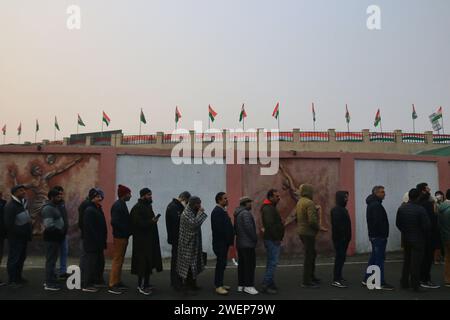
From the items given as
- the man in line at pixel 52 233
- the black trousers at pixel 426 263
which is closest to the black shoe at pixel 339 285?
the black trousers at pixel 426 263

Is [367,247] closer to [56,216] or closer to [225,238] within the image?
[225,238]

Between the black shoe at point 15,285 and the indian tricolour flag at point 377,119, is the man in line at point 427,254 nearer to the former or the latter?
the black shoe at point 15,285

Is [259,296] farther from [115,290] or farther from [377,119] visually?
[377,119]

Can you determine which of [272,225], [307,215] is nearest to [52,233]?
[272,225]

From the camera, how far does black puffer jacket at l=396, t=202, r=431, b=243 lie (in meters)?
7.12

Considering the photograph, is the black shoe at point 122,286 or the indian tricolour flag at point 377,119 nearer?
the black shoe at point 122,286

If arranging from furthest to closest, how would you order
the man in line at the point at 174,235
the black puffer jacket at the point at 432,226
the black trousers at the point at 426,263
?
the black puffer jacket at the point at 432,226 < the black trousers at the point at 426,263 < the man in line at the point at 174,235

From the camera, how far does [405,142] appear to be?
95.8 ft

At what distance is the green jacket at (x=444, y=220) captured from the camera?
7.45 m

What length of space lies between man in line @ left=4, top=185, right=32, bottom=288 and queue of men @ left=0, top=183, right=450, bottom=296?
16 millimetres

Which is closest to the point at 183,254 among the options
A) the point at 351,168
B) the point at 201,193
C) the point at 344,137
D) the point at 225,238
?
the point at 225,238

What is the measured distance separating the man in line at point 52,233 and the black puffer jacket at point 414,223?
6020mm

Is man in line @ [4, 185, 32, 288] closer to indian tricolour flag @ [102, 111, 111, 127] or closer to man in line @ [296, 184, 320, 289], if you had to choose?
man in line @ [296, 184, 320, 289]

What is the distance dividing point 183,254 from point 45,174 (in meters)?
6.39
